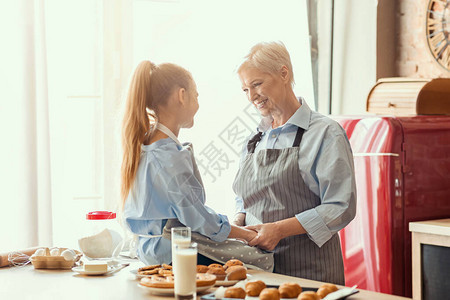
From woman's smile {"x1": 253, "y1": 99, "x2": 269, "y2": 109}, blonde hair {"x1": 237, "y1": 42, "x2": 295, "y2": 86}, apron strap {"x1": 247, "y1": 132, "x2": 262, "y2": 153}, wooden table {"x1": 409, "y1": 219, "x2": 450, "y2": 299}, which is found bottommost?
wooden table {"x1": 409, "y1": 219, "x2": 450, "y2": 299}

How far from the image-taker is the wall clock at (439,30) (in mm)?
3699

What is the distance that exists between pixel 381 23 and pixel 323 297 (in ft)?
9.37

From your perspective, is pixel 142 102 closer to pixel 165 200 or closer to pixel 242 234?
pixel 165 200

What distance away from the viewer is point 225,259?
1981 millimetres

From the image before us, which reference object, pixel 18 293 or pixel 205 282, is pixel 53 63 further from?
pixel 205 282

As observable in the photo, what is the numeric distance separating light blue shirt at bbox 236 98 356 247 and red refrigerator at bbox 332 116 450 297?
2.40ft

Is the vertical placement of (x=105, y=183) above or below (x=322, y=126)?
below

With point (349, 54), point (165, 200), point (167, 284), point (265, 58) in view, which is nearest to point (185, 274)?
point (167, 284)

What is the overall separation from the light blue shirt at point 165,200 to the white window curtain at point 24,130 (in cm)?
131

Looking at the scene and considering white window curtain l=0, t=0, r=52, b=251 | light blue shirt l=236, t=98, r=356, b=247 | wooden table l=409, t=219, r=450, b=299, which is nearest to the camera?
light blue shirt l=236, t=98, r=356, b=247

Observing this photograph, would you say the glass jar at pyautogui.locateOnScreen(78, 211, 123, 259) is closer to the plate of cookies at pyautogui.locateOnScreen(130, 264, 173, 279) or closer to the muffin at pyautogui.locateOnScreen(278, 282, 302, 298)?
the plate of cookies at pyautogui.locateOnScreen(130, 264, 173, 279)

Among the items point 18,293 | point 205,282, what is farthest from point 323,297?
point 18,293

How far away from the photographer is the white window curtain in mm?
3082

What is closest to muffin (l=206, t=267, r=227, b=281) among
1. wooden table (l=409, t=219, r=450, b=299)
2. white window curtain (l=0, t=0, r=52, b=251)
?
wooden table (l=409, t=219, r=450, b=299)
